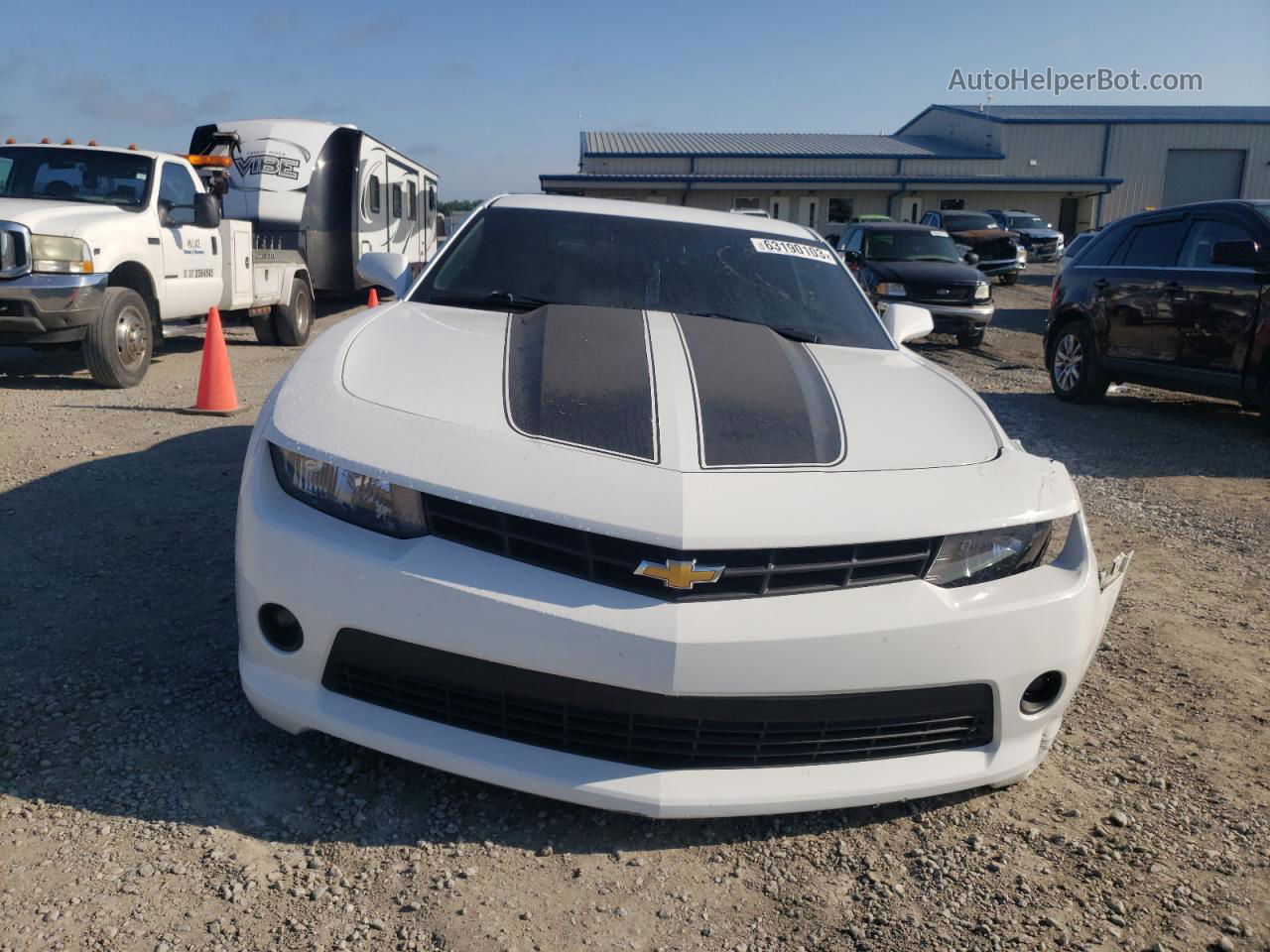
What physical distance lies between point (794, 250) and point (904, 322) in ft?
1.78

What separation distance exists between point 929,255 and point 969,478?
12649mm

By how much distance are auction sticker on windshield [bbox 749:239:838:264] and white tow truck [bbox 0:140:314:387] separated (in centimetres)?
576

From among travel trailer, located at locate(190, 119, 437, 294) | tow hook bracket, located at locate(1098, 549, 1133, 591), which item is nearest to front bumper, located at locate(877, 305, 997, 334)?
travel trailer, located at locate(190, 119, 437, 294)

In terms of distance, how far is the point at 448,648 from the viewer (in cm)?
224

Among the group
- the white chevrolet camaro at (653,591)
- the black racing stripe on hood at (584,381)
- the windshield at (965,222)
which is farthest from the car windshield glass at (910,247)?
the windshield at (965,222)

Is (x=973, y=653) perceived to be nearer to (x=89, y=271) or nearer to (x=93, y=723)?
(x=93, y=723)

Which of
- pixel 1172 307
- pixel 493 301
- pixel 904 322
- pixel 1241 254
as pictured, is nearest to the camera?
pixel 493 301

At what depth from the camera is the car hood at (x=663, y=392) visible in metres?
2.51

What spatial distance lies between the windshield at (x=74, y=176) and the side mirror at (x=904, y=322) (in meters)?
6.98

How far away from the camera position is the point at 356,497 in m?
2.37

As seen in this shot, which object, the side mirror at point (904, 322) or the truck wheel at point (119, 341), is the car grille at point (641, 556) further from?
the truck wheel at point (119, 341)

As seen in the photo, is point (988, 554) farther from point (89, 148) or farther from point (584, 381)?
point (89, 148)

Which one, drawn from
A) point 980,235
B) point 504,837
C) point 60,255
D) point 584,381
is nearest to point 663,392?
point 584,381

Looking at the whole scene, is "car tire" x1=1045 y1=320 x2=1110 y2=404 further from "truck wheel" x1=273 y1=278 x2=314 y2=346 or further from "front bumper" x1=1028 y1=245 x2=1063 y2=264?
"front bumper" x1=1028 y1=245 x2=1063 y2=264
